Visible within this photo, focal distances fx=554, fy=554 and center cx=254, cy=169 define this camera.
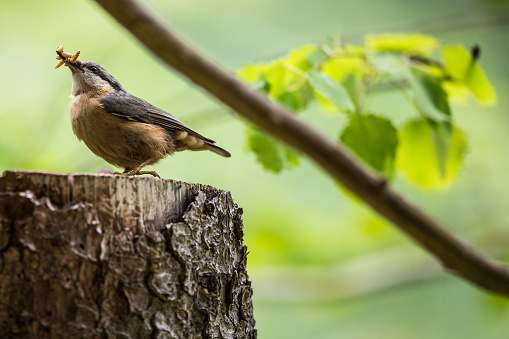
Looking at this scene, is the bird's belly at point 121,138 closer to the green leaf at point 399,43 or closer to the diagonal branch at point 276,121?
the green leaf at point 399,43

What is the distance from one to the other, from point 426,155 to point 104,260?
1.43 m

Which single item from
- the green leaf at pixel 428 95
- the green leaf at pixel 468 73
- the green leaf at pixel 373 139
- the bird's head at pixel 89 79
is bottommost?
the green leaf at pixel 373 139

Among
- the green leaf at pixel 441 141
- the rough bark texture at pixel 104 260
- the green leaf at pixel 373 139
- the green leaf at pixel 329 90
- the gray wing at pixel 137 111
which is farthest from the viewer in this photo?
the gray wing at pixel 137 111

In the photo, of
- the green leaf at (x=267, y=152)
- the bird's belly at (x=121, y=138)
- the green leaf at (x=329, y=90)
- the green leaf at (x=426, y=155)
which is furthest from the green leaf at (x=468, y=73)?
the bird's belly at (x=121, y=138)

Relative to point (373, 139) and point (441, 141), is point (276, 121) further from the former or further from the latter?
point (441, 141)

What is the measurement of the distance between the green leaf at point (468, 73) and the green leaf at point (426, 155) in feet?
0.58

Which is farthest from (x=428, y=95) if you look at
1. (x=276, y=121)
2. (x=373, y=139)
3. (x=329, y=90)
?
(x=276, y=121)

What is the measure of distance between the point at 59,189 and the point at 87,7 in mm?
4048

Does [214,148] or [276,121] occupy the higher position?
[214,148]

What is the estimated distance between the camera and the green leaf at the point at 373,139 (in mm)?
2031

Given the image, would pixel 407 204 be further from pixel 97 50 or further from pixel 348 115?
pixel 97 50

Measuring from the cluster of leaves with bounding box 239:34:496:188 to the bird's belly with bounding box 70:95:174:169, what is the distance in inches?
15.3

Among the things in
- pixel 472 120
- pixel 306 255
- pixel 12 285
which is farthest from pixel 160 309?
pixel 472 120

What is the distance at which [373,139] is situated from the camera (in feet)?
6.66
